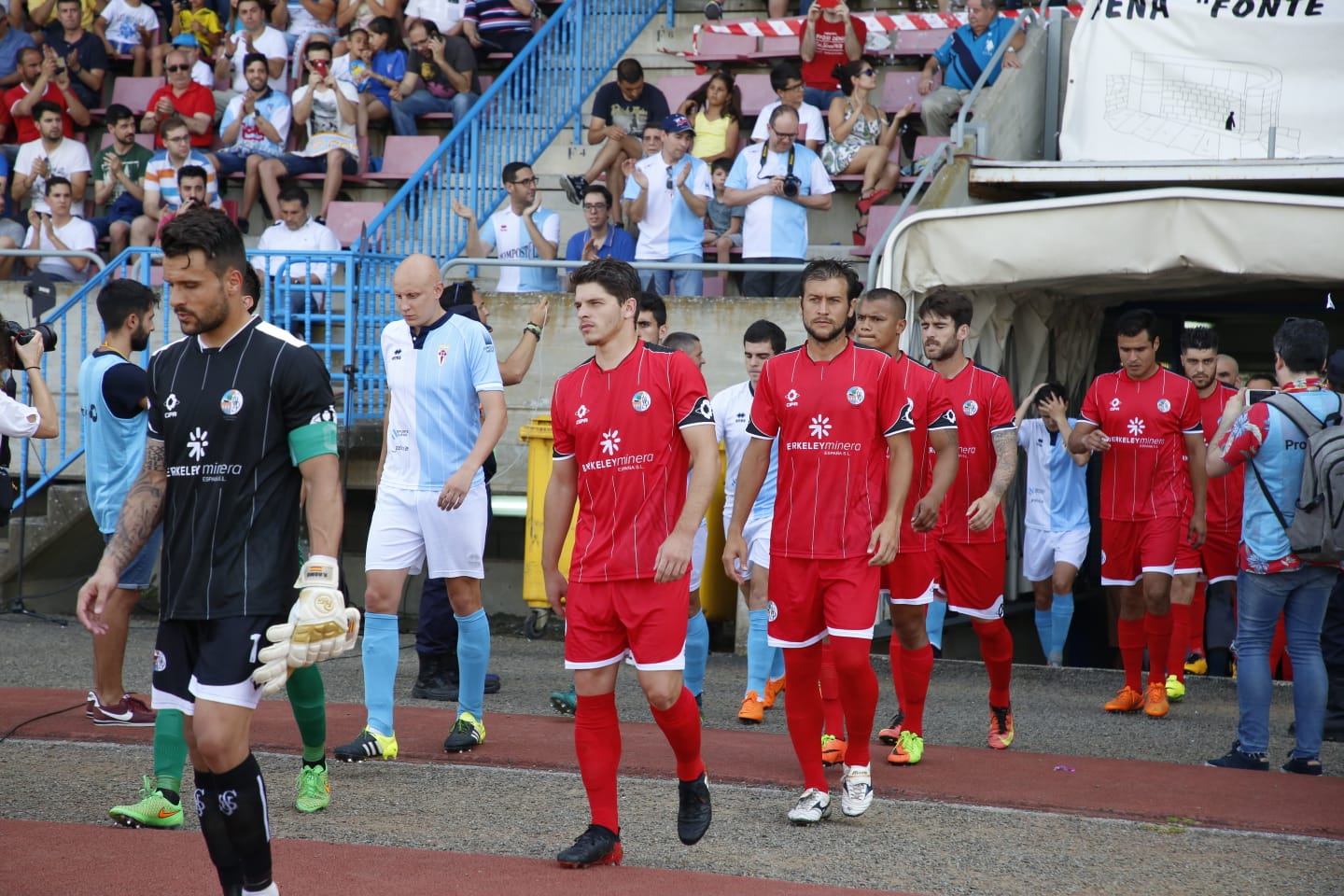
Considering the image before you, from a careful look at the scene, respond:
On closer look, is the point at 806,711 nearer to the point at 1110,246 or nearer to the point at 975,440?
the point at 975,440

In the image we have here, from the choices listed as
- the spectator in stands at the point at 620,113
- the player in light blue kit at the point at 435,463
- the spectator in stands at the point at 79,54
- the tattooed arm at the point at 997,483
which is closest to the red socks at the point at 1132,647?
the tattooed arm at the point at 997,483

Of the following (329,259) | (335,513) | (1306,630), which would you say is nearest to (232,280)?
(335,513)

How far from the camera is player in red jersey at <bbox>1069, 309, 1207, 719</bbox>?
8367mm

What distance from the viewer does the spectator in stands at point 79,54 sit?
1631 centimetres

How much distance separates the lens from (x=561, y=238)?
14.3 metres

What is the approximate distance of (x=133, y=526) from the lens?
14.5 feet

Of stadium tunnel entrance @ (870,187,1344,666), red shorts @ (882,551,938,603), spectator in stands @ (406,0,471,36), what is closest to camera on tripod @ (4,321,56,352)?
red shorts @ (882,551,938,603)

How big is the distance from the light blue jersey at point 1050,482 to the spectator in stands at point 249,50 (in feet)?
30.0

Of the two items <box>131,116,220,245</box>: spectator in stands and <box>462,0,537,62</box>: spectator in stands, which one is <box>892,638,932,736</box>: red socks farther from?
<box>462,0,537,62</box>: spectator in stands

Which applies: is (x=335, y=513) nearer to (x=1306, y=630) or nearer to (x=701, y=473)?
(x=701, y=473)

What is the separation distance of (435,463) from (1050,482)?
582 cm

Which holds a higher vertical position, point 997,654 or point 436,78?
point 436,78

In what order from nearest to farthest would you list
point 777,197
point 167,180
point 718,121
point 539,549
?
point 539,549 < point 777,197 < point 718,121 < point 167,180

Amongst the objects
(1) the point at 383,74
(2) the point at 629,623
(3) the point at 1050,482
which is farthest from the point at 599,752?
(1) the point at 383,74
